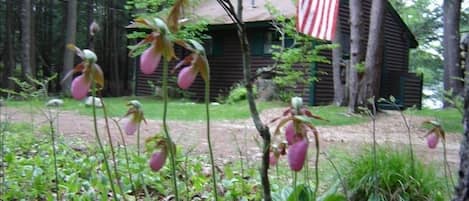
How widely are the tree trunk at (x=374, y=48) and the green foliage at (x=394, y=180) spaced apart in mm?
9513

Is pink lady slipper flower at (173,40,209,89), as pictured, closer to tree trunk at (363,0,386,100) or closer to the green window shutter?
tree trunk at (363,0,386,100)

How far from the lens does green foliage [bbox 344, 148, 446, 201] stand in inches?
93.7

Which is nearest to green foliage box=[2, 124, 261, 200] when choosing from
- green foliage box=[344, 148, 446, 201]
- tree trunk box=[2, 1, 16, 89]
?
green foliage box=[344, 148, 446, 201]

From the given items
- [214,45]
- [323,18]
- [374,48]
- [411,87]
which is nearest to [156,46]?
[323,18]

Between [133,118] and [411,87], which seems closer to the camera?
[133,118]

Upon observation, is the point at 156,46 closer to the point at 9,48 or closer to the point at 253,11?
the point at 253,11

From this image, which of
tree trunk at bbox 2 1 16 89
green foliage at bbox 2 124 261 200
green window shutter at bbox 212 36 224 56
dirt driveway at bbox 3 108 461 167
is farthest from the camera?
tree trunk at bbox 2 1 16 89

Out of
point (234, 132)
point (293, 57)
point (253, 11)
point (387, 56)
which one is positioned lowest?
point (234, 132)

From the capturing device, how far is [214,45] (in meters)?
19.3

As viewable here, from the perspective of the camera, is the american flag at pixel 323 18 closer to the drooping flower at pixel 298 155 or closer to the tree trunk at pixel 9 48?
the drooping flower at pixel 298 155

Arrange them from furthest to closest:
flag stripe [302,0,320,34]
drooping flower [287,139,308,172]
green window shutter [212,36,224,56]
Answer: green window shutter [212,36,224,56]
flag stripe [302,0,320,34]
drooping flower [287,139,308,172]

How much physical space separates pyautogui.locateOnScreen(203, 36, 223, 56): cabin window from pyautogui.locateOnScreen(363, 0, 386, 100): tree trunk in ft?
26.4

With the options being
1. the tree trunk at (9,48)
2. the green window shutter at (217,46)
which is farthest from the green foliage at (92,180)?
the tree trunk at (9,48)

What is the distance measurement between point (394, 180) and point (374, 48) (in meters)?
9.77
